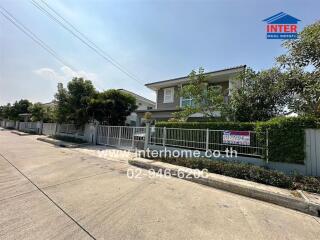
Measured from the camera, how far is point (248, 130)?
7.98 meters

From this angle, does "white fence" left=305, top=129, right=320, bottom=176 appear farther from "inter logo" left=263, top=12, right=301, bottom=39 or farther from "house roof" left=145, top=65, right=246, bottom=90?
"house roof" left=145, top=65, right=246, bottom=90

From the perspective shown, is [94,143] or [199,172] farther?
[94,143]

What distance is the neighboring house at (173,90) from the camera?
13609mm

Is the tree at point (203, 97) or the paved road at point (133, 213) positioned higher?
the tree at point (203, 97)

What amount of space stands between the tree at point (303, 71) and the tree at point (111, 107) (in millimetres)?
11587

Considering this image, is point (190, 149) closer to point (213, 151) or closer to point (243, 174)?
point (213, 151)

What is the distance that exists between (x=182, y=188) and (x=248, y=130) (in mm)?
4286

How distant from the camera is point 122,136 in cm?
1342

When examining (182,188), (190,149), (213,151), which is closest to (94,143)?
(190,149)

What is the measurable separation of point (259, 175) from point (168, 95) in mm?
12174

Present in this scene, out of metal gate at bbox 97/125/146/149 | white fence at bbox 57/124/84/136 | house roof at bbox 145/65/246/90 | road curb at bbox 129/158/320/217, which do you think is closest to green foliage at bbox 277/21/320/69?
house roof at bbox 145/65/246/90

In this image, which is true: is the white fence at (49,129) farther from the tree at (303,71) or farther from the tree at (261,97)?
the tree at (303,71)

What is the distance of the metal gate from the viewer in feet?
40.1

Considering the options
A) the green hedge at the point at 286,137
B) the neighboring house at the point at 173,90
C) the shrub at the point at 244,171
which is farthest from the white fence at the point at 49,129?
the green hedge at the point at 286,137
